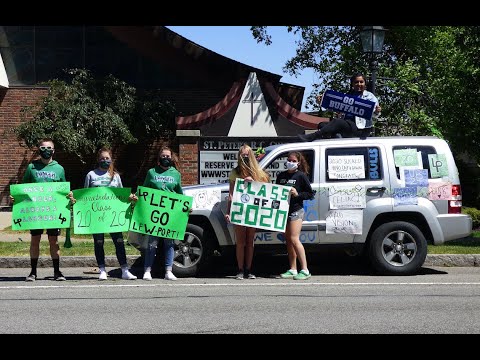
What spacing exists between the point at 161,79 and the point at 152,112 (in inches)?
61.8

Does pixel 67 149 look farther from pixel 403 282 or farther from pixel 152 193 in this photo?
pixel 403 282

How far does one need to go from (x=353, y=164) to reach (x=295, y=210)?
1058mm

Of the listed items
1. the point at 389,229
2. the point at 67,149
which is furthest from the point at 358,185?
the point at 67,149

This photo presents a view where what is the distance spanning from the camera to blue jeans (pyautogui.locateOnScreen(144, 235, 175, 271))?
10.5 m

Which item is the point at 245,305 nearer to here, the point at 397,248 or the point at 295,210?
the point at 295,210

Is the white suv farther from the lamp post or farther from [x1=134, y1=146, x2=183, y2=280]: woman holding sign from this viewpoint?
the lamp post

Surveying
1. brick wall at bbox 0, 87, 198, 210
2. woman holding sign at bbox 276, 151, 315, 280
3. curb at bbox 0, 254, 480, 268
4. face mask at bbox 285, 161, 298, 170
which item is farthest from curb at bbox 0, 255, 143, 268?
brick wall at bbox 0, 87, 198, 210

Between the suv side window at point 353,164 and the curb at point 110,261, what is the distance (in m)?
2.00

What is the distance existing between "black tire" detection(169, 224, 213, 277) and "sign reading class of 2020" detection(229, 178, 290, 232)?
59cm

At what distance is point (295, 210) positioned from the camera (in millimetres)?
10539

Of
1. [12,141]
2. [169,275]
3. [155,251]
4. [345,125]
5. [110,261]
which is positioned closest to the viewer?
[169,275]

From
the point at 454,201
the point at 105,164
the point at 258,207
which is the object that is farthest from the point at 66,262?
the point at 454,201

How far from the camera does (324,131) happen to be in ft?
37.3

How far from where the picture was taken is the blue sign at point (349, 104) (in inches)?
458
